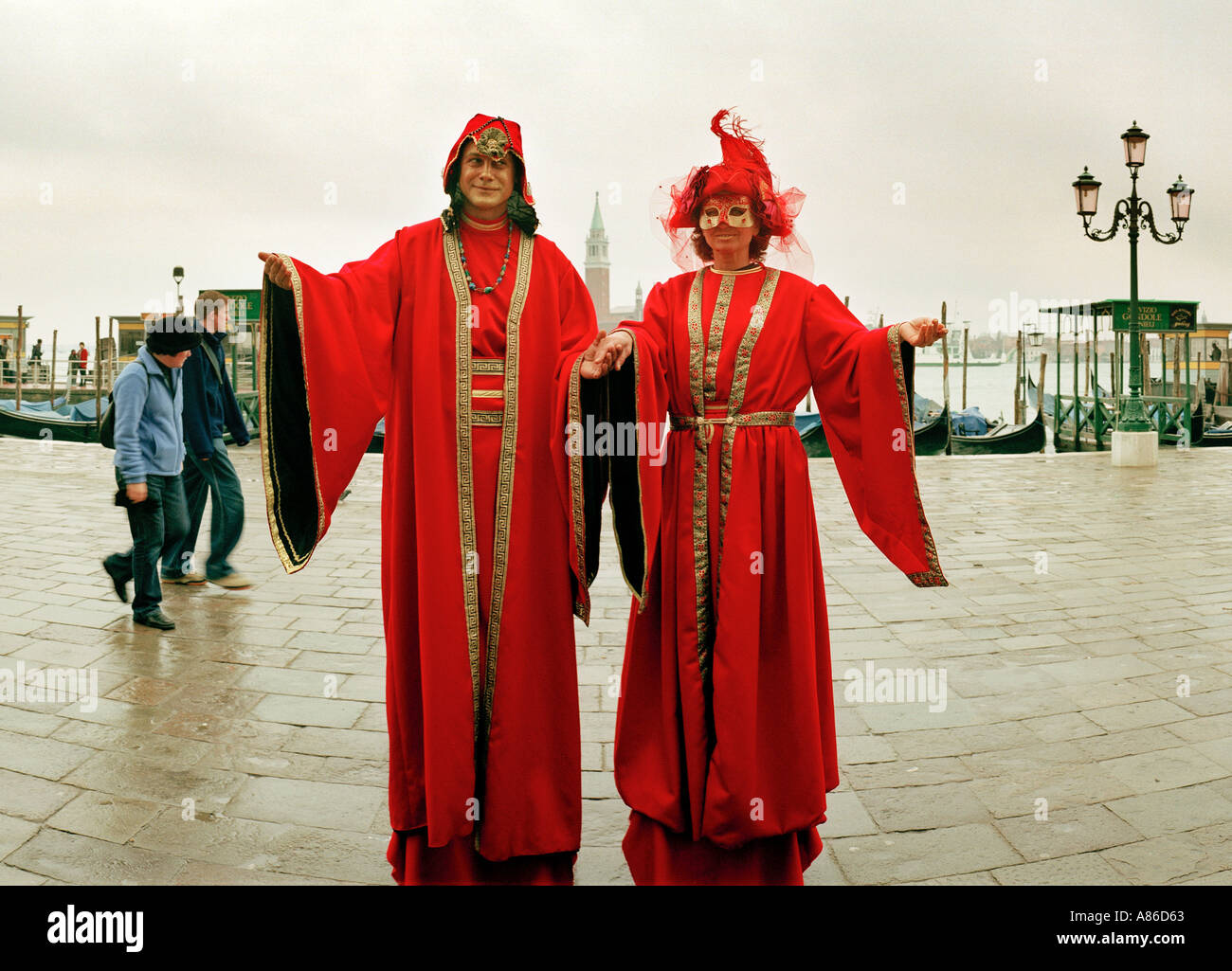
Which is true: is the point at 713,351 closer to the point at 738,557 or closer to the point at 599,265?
the point at 738,557

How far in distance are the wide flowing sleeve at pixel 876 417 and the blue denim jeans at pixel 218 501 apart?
14.1 feet

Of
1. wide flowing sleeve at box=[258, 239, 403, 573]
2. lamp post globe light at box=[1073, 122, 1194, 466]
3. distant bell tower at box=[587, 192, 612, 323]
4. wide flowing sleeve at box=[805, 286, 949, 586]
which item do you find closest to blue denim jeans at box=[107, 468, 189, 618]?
wide flowing sleeve at box=[258, 239, 403, 573]

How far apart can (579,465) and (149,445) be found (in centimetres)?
353

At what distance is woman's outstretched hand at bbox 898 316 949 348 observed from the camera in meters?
2.55

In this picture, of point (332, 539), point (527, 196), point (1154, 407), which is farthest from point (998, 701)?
point (1154, 407)

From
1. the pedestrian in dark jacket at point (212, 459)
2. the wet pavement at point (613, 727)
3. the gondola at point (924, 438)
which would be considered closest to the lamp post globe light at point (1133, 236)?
the gondola at point (924, 438)

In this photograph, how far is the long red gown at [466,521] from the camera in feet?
8.17

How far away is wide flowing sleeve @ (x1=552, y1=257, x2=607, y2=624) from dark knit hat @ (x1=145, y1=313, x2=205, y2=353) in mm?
3300

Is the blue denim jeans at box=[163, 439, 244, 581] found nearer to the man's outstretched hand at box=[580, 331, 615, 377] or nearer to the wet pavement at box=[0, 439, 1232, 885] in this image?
the wet pavement at box=[0, 439, 1232, 885]

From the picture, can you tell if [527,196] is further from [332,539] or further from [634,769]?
[332,539]

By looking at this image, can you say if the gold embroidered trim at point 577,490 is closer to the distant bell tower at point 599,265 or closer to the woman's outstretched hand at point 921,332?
the woman's outstretched hand at point 921,332

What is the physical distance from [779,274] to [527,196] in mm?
727

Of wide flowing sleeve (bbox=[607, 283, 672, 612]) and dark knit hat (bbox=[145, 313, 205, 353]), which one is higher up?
dark knit hat (bbox=[145, 313, 205, 353])

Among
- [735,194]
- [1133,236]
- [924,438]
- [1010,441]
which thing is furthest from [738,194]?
[1010,441]
